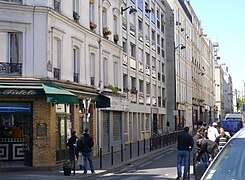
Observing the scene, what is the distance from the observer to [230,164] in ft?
16.9

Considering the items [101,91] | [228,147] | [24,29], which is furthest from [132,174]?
[228,147]

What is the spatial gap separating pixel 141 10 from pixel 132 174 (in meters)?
26.8

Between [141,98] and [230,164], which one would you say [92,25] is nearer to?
[141,98]

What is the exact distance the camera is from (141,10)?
4278 centimetres

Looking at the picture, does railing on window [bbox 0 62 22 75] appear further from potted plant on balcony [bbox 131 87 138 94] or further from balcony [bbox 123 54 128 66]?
potted plant on balcony [bbox 131 87 138 94]

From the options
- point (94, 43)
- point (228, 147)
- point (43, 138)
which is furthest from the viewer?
point (94, 43)

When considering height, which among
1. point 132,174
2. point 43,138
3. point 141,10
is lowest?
point 132,174

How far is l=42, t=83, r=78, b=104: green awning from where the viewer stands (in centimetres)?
1859

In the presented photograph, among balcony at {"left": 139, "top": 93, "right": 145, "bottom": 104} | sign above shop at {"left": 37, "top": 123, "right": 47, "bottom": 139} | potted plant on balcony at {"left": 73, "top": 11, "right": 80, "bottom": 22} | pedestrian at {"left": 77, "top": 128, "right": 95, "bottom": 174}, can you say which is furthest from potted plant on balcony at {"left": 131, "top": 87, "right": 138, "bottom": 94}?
pedestrian at {"left": 77, "top": 128, "right": 95, "bottom": 174}

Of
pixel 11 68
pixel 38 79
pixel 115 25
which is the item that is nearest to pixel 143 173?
pixel 38 79

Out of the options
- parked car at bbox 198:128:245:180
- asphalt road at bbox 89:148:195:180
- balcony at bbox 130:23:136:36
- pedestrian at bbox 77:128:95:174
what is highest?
balcony at bbox 130:23:136:36

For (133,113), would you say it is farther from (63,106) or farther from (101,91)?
(63,106)

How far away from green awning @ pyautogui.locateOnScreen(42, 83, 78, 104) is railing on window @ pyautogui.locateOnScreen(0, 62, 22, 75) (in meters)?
1.29

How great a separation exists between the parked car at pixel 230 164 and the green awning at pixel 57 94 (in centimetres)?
1381
